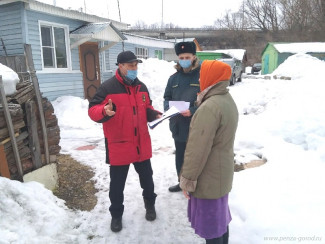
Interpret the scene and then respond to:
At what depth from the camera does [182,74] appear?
10.8 ft

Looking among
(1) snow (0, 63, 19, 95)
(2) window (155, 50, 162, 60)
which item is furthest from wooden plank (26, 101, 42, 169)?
(2) window (155, 50, 162, 60)

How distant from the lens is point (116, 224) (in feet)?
9.70

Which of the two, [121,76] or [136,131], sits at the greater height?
[121,76]

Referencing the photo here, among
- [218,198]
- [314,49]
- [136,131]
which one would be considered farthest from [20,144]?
[314,49]

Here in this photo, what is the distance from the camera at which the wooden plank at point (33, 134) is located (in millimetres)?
3279

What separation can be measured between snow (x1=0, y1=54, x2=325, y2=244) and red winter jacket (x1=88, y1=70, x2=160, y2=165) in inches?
33.8

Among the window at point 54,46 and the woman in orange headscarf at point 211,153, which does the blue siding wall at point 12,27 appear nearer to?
the window at point 54,46

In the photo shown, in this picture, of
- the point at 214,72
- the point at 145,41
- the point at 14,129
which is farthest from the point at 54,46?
the point at 214,72

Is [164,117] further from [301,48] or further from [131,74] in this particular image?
[301,48]

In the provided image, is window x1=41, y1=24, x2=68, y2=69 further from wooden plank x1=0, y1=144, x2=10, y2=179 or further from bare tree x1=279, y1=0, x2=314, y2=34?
bare tree x1=279, y1=0, x2=314, y2=34

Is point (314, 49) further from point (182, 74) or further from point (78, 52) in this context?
point (182, 74)

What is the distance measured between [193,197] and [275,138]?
3414 millimetres

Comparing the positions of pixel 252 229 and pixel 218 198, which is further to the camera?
pixel 252 229

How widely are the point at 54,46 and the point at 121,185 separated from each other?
771cm
